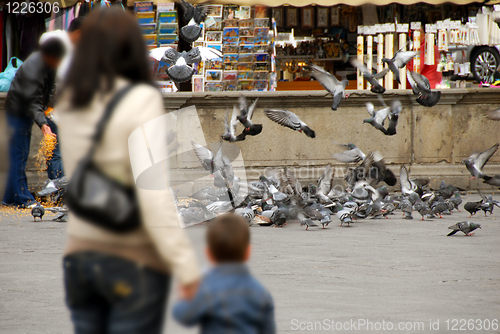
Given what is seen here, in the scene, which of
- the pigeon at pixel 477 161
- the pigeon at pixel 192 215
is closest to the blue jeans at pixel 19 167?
the pigeon at pixel 192 215

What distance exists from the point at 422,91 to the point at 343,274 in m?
Answer: 4.90

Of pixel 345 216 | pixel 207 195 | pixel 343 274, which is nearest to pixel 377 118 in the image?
pixel 345 216

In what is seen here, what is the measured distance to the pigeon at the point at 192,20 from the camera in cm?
935

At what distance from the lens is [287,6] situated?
11367 mm

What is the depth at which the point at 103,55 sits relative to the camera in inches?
60.5

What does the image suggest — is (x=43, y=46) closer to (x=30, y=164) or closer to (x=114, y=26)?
(x=114, y=26)

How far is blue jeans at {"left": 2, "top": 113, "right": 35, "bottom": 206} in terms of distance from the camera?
7.48m

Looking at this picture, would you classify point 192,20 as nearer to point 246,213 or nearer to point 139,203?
point 246,213

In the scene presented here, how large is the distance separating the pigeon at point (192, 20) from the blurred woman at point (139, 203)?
26.0 feet

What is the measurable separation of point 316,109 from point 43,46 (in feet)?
24.4

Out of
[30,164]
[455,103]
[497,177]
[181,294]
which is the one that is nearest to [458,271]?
[181,294]

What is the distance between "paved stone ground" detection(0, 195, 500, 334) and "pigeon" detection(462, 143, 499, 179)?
1.85m

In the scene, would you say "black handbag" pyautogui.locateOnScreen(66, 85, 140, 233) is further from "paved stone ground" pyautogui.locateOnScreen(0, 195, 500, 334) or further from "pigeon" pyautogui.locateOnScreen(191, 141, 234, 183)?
"pigeon" pyautogui.locateOnScreen(191, 141, 234, 183)

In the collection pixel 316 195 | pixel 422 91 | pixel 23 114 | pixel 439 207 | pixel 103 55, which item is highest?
pixel 103 55
